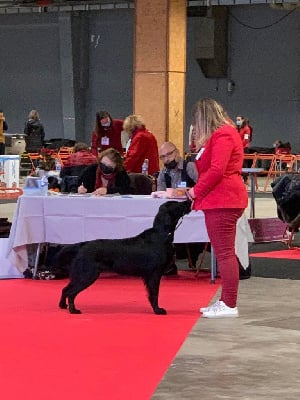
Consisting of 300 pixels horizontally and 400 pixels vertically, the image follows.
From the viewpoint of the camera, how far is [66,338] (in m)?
4.32

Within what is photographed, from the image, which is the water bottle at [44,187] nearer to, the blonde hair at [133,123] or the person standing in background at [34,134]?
the blonde hair at [133,123]

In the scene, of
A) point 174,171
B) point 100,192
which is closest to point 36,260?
point 100,192

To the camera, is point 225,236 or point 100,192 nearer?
point 225,236

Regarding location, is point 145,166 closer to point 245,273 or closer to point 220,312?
point 245,273

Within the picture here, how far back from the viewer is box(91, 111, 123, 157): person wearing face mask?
27.3 feet

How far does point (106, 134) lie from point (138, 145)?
1.08 m

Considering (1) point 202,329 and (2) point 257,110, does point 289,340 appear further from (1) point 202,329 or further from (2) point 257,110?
(2) point 257,110

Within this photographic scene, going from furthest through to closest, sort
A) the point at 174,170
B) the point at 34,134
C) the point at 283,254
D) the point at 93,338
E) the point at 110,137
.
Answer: the point at 34,134
the point at 110,137
the point at 283,254
the point at 174,170
the point at 93,338

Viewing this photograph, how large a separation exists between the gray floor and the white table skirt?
2.14ft

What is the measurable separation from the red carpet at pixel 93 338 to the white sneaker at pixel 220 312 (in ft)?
0.30

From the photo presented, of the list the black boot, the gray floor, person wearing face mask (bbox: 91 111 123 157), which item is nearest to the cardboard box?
person wearing face mask (bbox: 91 111 123 157)

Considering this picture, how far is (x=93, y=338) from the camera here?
14.2 feet

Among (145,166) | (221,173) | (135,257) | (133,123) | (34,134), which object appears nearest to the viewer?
(221,173)

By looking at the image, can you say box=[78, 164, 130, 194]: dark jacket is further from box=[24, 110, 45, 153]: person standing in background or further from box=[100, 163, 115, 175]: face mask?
box=[24, 110, 45, 153]: person standing in background
